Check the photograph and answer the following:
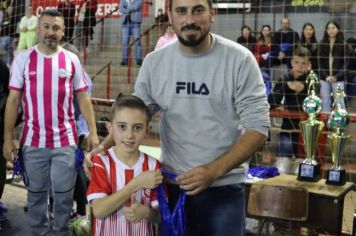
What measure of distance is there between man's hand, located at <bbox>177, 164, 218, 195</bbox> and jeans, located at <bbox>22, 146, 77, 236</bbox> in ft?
6.08

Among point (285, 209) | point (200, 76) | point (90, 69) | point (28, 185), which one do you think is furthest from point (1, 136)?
point (90, 69)

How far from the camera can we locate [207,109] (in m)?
2.12

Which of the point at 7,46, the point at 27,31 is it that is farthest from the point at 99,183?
the point at 7,46

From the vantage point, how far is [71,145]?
368cm

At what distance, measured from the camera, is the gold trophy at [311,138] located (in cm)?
349

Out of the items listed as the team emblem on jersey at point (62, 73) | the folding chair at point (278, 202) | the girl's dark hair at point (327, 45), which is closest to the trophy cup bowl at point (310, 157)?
the folding chair at point (278, 202)

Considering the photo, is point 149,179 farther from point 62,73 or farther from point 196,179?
point 62,73

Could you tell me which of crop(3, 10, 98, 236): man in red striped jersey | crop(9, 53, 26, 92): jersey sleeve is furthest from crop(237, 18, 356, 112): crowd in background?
crop(9, 53, 26, 92): jersey sleeve

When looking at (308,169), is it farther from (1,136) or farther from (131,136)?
(1,136)

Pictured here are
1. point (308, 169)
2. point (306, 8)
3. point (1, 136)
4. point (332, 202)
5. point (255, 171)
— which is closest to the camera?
point (332, 202)

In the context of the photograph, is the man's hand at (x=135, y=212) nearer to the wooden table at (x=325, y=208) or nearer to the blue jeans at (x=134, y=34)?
the wooden table at (x=325, y=208)

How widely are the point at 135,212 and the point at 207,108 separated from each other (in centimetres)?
50

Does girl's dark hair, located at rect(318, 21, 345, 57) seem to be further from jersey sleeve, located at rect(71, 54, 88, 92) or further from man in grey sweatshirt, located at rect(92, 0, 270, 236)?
man in grey sweatshirt, located at rect(92, 0, 270, 236)

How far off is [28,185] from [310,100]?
1955 mm
